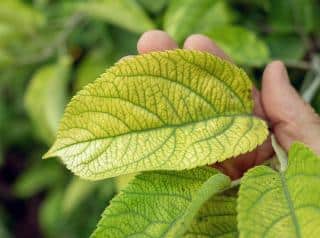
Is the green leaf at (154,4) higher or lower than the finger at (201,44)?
higher

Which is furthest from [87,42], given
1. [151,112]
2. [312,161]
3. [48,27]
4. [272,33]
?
[312,161]

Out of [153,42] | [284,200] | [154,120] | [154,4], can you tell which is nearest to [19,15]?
[154,4]

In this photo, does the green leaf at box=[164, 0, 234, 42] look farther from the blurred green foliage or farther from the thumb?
the thumb

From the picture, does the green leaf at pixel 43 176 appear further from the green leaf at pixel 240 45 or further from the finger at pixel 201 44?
the finger at pixel 201 44

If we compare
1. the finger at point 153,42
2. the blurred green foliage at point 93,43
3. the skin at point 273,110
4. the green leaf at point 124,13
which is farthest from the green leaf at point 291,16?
the finger at point 153,42

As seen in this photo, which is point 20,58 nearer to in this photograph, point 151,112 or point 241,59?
point 241,59

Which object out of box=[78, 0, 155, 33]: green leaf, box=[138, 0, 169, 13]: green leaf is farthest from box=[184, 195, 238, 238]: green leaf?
box=[138, 0, 169, 13]: green leaf
